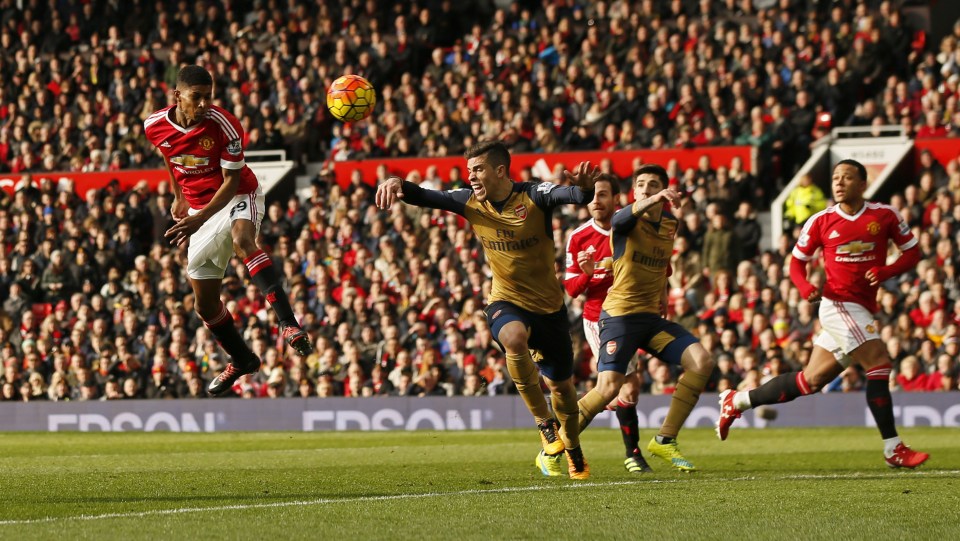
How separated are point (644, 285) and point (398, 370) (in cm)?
882

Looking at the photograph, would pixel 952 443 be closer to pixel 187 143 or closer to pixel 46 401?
pixel 187 143

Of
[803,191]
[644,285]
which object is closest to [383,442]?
[644,285]

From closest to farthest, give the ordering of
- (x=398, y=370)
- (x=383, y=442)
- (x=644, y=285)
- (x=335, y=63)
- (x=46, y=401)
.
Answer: (x=644, y=285) < (x=383, y=442) < (x=398, y=370) < (x=46, y=401) < (x=335, y=63)

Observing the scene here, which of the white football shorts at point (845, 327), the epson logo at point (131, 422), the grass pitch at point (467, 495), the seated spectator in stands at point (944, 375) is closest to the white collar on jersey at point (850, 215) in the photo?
the white football shorts at point (845, 327)

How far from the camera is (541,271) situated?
9.85 metres

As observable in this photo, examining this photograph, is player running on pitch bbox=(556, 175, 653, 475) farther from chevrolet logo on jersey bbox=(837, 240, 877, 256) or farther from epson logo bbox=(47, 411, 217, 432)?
epson logo bbox=(47, 411, 217, 432)

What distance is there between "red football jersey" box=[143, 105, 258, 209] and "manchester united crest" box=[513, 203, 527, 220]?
2.02 m

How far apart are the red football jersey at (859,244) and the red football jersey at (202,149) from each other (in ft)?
14.5

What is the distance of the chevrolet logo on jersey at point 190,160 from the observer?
10.3 m

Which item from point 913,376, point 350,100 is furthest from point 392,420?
point 350,100

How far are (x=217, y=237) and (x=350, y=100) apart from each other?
69.5 inches

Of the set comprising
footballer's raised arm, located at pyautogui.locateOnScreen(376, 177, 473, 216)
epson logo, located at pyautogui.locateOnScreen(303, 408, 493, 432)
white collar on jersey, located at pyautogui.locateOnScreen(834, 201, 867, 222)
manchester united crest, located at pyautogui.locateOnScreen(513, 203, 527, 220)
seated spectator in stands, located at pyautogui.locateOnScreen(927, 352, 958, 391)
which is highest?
footballer's raised arm, located at pyautogui.locateOnScreen(376, 177, 473, 216)

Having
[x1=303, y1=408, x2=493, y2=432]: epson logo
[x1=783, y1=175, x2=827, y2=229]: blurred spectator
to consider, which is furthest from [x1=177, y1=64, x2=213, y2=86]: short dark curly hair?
[x1=783, y1=175, x2=827, y2=229]: blurred spectator

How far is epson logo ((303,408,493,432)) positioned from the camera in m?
18.7
